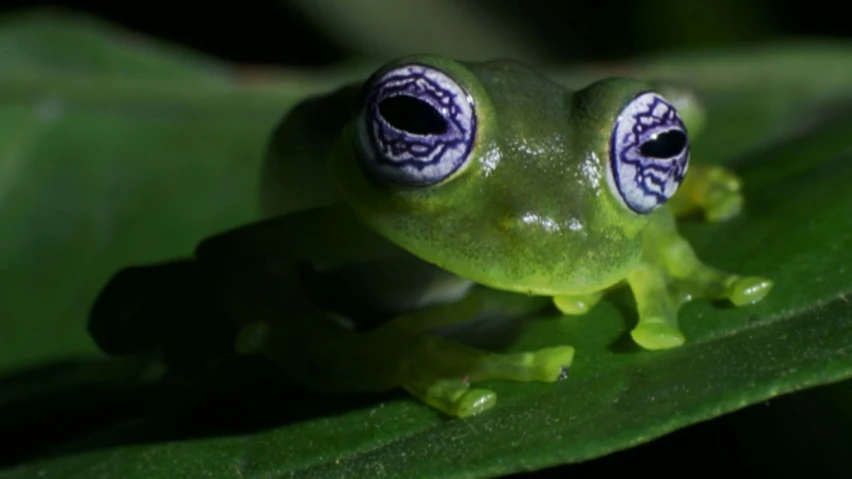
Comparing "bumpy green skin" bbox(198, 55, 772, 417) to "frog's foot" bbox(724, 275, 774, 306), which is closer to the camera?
"bumpy green skin" bbox(198, 55, 772, 417)

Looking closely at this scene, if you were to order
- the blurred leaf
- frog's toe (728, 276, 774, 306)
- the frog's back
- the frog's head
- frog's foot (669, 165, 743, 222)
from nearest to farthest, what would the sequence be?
the frog's head
frog's toe (728, 276, 774, 306)
the frog's back
frog's foot (669, 165, 743, 222)
the blurred leaf

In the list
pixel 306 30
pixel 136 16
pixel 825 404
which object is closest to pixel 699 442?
pixel 825 404

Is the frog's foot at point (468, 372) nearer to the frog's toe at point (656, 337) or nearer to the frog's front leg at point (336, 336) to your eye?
the frog's front leg at point (336, 336)

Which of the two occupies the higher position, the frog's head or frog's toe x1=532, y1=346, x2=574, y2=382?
the frog's head

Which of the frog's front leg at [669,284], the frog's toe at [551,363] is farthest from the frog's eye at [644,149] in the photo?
the frog's toe at [551,363]

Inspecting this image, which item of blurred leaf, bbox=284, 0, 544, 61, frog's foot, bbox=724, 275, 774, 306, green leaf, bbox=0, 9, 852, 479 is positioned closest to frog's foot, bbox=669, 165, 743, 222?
green leaf, bbox=0, 9, 852, 479

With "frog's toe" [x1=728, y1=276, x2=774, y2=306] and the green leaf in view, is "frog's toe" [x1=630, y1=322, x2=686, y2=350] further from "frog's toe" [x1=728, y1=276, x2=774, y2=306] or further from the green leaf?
"frog's toe" [x1=728, y1=276, x2=774, y2=306]

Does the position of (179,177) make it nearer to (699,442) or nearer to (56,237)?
(56,237)

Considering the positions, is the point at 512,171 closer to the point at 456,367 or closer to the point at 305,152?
the point at 456,367
